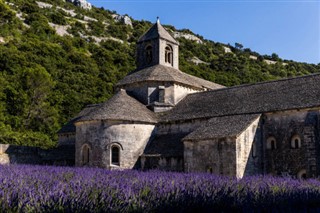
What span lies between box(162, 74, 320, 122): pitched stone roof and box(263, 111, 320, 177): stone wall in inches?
23.3

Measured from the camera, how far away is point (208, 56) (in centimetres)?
7544

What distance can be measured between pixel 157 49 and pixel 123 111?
8.71 metres

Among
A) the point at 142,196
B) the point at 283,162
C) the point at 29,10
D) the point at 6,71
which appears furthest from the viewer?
the point at 29,10

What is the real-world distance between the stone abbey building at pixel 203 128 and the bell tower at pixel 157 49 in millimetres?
1785

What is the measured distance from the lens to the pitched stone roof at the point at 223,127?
68.8 feet

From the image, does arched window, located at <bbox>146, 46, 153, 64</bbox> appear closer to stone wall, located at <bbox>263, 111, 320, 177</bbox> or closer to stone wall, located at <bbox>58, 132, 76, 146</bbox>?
stone wall, located at <bbox>58, 132, 76, 146</bbox>

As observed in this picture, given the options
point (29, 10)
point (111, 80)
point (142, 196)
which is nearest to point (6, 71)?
point (111, 80)

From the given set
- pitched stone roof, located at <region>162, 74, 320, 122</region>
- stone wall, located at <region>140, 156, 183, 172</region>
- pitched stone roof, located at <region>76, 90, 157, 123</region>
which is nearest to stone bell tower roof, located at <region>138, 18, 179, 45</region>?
pitched stone roof, located at <region>162, 74, 320, 122</region>

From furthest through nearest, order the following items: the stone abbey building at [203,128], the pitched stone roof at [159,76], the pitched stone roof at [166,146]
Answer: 1. the pitched stone roof at [159,76]
2. the pitched stone roof at [166,146]
3. the stone abbey building at [203,128]

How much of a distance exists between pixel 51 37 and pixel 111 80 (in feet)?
51.4

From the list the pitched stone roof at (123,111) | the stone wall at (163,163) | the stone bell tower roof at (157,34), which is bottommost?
the stone wall at (163,163)

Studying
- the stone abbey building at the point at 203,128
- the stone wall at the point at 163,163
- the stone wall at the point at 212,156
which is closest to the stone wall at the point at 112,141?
the stone abbey building at the point at 203,128

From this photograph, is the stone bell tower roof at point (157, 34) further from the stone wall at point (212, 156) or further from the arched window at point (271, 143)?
the arched window at point (271, 143)

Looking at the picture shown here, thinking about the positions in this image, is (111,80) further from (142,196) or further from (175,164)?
(142,196)
